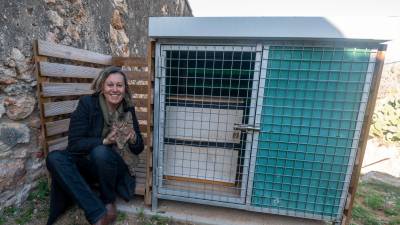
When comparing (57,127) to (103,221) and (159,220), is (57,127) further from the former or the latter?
(159,220)

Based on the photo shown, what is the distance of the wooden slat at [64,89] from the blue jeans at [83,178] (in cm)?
57

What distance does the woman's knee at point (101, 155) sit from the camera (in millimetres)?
1974

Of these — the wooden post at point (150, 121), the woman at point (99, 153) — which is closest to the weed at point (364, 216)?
the wooden post at point (150, 121)

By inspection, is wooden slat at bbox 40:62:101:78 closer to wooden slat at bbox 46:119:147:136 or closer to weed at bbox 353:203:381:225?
wooden slat at bbox 46:119:147:136

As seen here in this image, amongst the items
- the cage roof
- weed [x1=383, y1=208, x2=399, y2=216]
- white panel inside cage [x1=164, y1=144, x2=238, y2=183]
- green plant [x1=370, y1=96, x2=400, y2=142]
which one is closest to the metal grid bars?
the cage roof

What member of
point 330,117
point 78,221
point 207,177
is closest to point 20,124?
point 78,221

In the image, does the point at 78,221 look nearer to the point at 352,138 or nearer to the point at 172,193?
the point at 172,193

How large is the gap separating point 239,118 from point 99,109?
126 cm

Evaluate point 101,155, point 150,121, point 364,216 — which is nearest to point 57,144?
point 101,155

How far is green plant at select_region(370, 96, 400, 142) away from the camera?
569cm

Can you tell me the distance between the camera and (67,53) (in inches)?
91.2

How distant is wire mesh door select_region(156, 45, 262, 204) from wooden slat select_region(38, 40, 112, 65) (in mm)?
1025

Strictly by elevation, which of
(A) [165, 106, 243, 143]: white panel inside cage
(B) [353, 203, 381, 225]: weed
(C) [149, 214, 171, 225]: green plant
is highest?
(A) [165, 106, 243, 143]: white panel inside cage

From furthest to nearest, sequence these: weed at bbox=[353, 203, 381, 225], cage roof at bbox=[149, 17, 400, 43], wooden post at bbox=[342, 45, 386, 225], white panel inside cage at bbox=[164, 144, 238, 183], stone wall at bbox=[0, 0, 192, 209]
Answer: weed at bbox=[353, 203, 381, 225]
white panel inside cage at bbox=[164, 144, 238, 183]
stone wall at bbox=[0, 0, 192, 209]
wooden post at bbox=[342, 45, 386, 225]
cage roof at bbox=[149, 17, 400, 43]
